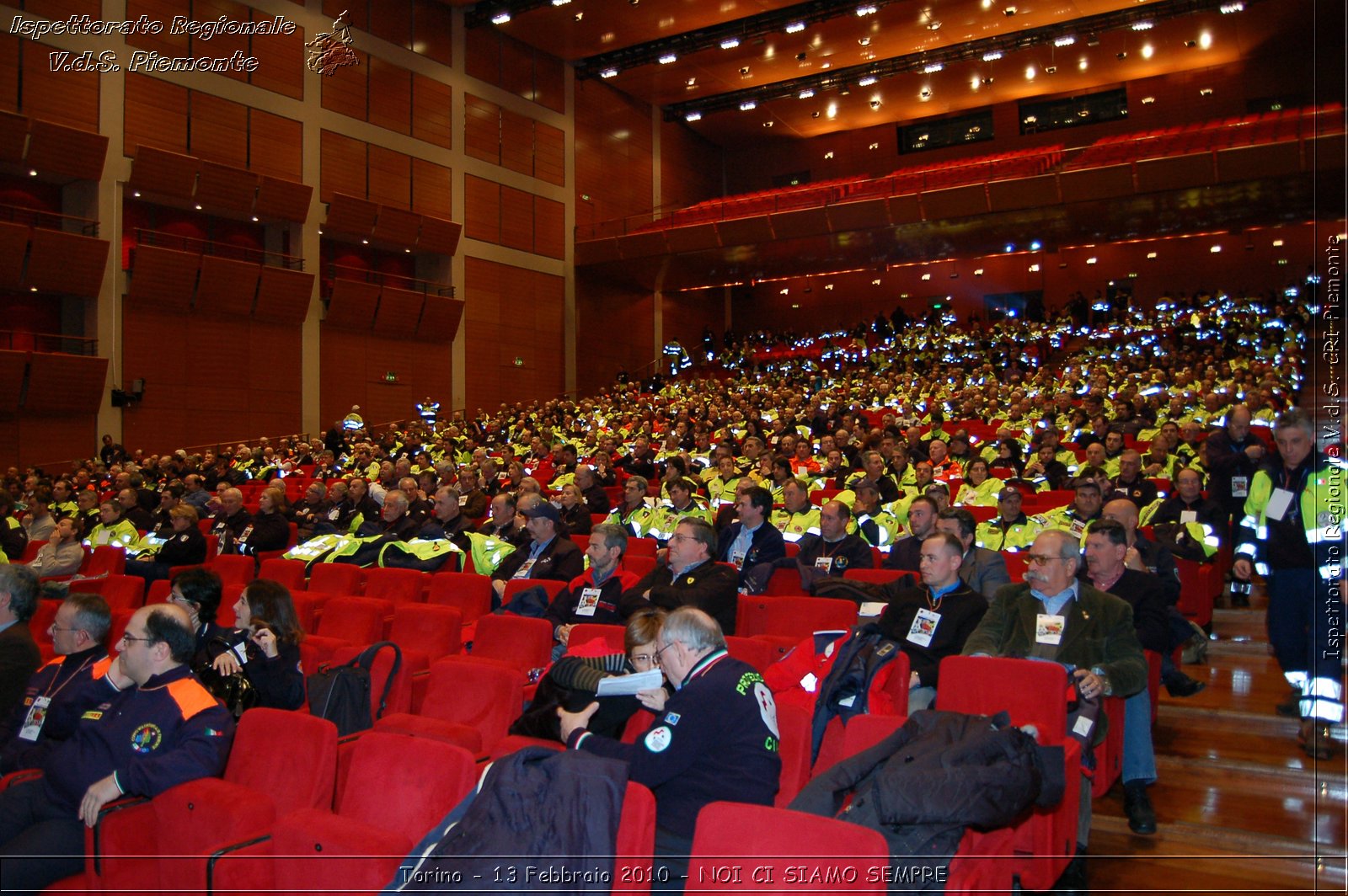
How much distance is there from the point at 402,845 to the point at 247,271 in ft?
45.5

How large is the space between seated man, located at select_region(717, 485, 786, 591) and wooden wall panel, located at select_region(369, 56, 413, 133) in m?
13.4

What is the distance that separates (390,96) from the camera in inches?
622

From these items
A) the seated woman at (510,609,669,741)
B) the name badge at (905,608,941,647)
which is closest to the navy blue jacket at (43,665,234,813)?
the seated woman at (510,609,669,741)

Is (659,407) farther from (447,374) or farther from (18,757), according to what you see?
(18,757)

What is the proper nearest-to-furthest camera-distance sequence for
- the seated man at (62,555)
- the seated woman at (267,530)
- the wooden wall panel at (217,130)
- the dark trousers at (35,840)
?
1. the dark trousers at (35,840)
2. the seated man at (62,555)
3. the seated woman at (267,530)
4. the wooden wall panel at (217,130)

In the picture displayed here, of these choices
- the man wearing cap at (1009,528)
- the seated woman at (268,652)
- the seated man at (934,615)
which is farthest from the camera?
the man wearing cap at (1009,528)

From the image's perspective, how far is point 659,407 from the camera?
574 inches

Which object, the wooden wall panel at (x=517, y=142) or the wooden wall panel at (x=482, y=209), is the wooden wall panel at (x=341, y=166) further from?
the wooden wall panel at (x=517, y=142)

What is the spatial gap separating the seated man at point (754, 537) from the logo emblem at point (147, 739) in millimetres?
2713

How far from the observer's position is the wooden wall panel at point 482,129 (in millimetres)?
17031

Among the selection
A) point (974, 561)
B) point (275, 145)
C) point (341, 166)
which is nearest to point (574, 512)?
Result: point (974, 561)

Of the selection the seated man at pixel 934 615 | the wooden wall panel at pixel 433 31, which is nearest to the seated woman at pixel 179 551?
the seated man at pixel 934 615

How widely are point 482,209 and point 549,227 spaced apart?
5.67ft

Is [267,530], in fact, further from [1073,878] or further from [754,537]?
[1073,878]
